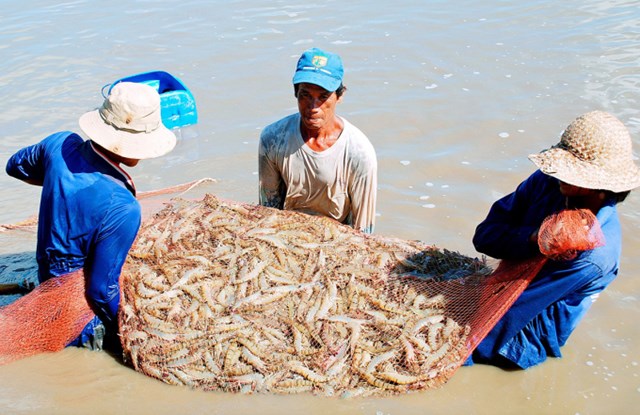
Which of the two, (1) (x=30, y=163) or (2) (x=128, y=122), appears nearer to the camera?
(2) (x=128, y=122)

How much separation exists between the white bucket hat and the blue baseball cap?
1292 mm

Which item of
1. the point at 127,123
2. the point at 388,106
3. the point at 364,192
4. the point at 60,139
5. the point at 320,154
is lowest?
the point at 388,106

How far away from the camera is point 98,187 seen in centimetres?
418

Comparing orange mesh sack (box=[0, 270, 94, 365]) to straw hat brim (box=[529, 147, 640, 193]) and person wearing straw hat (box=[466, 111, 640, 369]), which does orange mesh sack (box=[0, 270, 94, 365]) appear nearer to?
person wearing straw hat (box=[466, 111, 640, 369])

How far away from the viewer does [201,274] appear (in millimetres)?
4914

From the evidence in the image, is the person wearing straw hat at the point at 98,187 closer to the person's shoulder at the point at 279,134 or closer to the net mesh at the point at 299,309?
the net mesh at the point at 299,309

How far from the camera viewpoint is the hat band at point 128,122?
4.15 meters

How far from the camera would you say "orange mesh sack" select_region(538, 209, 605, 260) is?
3953 mm

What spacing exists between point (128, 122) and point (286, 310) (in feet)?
5.75

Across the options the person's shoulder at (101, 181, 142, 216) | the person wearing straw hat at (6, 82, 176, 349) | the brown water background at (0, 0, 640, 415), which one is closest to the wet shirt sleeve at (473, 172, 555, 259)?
the brown water background at (0, 0, 640, 415)

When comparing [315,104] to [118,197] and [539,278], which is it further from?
[539,278]

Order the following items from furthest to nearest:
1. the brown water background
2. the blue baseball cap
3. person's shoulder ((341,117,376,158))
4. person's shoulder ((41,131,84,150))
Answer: person's shoulder ((341,117,376,158)), the blue baseball cap, the brown water background, person's shoulder ((41,131,84,150))

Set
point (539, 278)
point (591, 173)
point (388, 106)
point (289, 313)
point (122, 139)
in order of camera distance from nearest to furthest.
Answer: point (591, 173) → point (122, 139) → point (539, 278) → point (289, 313) → point (388, 106)

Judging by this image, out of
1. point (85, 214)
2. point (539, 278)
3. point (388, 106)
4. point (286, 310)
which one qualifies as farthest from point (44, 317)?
point (388, 106)
